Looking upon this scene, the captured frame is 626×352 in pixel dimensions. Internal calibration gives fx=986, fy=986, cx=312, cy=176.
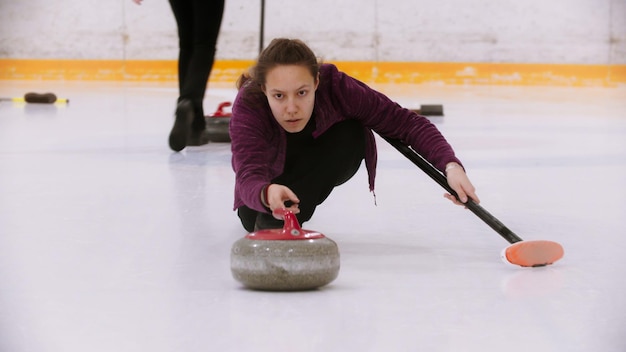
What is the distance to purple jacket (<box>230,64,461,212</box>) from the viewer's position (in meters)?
1.70

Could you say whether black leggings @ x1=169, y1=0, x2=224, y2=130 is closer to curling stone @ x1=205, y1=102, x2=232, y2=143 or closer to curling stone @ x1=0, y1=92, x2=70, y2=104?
curling stone @ x1=205, y1=102, x2=232, y2=143

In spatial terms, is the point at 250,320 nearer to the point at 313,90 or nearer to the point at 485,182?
the point at 313,90

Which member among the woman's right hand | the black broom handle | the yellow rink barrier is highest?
the woman's right hand

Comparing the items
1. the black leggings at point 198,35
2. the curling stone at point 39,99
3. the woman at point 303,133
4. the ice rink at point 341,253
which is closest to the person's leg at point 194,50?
the black leggings at point 198,35

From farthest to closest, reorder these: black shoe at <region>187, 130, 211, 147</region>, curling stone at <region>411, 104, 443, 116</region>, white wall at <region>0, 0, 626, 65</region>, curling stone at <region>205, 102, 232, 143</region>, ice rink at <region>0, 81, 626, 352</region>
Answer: white wall at <region>0, 0, 626, 65</region> → curling stone at <region>411, 104, 443, 116</region> → curling stone at <region>205, 102, 232, 143</region> → black shoe at <region>187, 130, 211, 147</region> → ice rink at <region>0, 81, 626, 352</region>

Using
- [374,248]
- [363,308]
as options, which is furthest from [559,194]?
[363,308]

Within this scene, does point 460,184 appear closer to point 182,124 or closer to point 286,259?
point 286,259

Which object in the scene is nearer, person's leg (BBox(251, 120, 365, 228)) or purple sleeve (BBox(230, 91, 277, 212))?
purple sleeve (BBox(230, 91, 277, 212))

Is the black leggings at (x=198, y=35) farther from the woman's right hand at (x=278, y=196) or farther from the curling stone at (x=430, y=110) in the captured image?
the curling stone at (x=430, y=110)

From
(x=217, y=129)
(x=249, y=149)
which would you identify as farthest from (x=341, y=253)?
(x=217, y=129)

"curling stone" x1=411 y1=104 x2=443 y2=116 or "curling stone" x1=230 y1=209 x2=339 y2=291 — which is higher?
"curling stone" x1=230 y1=209 x2=339 y2=291

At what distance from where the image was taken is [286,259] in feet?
4.73

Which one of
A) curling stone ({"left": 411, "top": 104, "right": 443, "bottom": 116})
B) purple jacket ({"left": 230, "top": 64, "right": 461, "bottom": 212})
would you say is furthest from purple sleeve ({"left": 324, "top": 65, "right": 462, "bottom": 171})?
curling stone ({"left": 411, "top": 104, "right": 443, "bottom": 116})

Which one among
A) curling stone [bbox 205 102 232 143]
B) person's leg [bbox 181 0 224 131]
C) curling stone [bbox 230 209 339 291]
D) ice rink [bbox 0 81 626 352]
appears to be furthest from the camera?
curling stone [bbox 205 102 232 143]
